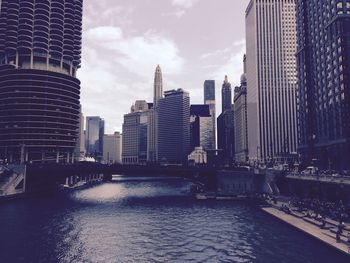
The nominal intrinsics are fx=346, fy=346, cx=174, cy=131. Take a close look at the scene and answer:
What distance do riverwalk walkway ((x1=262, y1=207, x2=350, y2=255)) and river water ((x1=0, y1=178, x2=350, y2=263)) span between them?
1.07 m

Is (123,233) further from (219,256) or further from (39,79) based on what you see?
(39,79)

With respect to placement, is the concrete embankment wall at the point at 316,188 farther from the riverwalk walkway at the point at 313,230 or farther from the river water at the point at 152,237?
the river water at the point at 152,237

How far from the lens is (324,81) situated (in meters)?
157

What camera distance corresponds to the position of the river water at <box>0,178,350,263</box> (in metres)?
52.9

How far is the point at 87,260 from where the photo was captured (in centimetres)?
5147

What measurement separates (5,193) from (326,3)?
502 feet

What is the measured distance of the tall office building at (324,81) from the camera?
457ft

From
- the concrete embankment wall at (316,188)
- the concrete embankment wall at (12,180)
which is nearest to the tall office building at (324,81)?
the concrete embankment wall at (316,188)

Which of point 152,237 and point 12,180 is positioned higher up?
point 12,180

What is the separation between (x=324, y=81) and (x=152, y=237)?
123635 mm

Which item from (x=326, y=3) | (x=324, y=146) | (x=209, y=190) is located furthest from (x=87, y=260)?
(x=326, y=3)

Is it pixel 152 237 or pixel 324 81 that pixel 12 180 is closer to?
pixel 152 237

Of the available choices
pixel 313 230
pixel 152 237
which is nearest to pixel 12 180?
pixel 152 237

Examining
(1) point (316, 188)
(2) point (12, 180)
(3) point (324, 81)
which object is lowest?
(1) point (316, 188)
